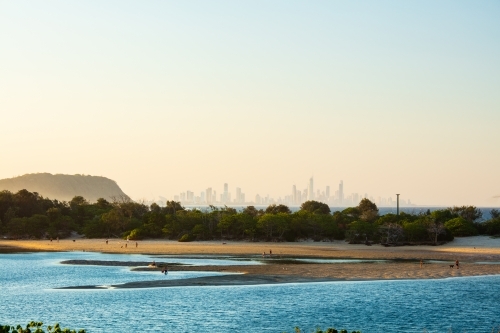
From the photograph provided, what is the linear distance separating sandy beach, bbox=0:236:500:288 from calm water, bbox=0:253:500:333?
404 centimetres

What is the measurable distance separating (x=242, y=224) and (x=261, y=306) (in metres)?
65.2

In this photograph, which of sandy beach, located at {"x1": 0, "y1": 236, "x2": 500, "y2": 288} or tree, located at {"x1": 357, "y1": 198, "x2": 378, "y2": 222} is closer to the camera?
sandy beach, located at {"x1": 0, "y1": 236, "x2": 500, "y2": 288}

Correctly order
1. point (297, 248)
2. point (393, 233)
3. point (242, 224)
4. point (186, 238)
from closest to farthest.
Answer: point (297, 248), point (393, 233), point (242, 224), point (186, 238)

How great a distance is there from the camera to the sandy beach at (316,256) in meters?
61.2

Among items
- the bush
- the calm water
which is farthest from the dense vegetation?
the calm water

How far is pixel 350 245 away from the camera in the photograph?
99250 mm

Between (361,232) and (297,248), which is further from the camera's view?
(361,232)

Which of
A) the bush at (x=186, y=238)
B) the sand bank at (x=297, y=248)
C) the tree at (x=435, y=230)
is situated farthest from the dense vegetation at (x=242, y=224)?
the sand bank at (x=297, y=248)

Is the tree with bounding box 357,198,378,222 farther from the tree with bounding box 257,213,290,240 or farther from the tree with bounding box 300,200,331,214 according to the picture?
the tree with bounding box 257,213,290,240

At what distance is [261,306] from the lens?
45.6m

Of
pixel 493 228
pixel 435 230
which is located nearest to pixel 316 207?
pixel 493 228

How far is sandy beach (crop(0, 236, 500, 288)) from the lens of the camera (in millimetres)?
61250

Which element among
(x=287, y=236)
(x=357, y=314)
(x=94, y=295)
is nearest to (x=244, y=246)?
(x=287, y=236)

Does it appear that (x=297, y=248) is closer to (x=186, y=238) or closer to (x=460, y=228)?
(x=186, y=238)
